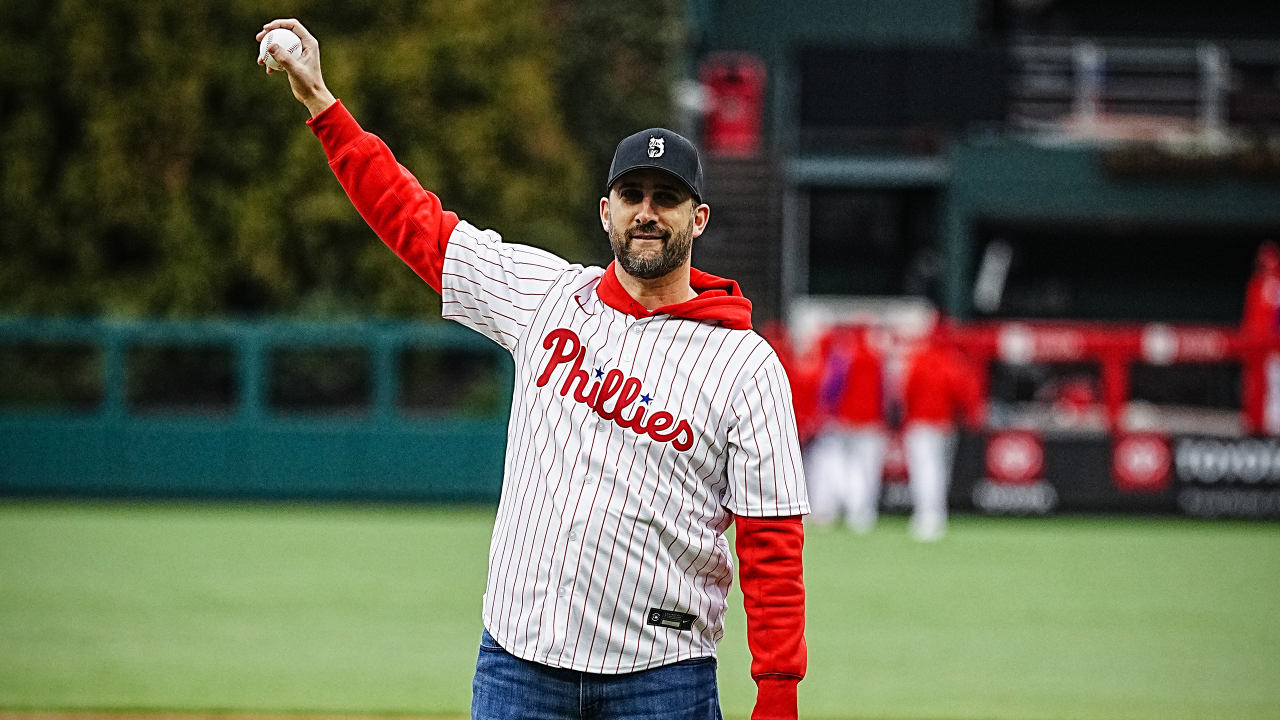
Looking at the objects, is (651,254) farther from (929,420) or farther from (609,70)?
(609,70)

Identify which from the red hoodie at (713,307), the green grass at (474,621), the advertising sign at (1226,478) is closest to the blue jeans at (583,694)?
the red hoodie at (713,307)

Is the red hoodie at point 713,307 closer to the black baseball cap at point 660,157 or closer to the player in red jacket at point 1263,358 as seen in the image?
the black baseball cap at point 660,157

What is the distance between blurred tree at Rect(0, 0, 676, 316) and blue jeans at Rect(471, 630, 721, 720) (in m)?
19.0

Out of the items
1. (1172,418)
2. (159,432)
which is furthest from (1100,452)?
(159,432)

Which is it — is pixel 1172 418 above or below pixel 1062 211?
below

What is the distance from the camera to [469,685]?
866 centimetres

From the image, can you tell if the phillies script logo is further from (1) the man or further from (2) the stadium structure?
(2) the stadium structure

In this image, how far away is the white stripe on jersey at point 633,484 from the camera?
368 cm

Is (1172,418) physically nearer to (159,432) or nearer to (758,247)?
(758,247)

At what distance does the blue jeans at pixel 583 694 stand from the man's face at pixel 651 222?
947 millimetres

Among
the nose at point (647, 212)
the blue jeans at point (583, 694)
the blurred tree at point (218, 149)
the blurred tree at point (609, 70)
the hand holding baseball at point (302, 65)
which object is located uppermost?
the blurred tree at point (609, 70)

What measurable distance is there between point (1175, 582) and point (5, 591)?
9210 millimetres

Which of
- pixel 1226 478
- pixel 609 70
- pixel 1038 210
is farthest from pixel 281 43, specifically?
pixel 609 70

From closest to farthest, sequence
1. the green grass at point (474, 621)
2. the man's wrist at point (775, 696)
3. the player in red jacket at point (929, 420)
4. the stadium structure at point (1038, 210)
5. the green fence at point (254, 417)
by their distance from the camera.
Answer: the man's wrist at point (775, 696)
the green grass at point (474, 621)
the player in red jacket at point (929, 420)
the stadium structure at point (1038, 210)
the green fence at point (254, 417)
